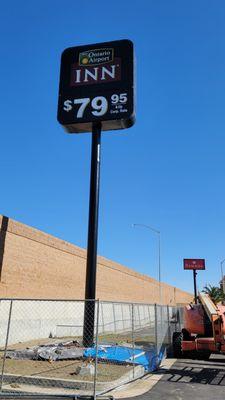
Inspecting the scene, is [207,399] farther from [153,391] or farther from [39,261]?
[39,261]

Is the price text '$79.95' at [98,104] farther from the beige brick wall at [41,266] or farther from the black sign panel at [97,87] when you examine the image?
the beige brick wall at [41,266]

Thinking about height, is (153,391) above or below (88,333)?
below

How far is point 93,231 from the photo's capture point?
57.3ft

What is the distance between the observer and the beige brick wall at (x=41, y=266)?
19.9m

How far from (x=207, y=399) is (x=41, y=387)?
3696 millimetres

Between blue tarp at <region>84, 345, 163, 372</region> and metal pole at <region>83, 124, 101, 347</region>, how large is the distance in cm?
102

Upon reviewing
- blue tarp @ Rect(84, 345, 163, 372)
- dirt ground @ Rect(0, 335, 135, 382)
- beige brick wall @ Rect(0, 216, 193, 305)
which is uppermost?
beige brick wall @ Rect(0, 216, 193, 305)

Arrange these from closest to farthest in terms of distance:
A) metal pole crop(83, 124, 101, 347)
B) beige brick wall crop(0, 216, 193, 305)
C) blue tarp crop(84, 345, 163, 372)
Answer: blue tarp crop(84, 345, 163, 372), metal pole crop(83, 124, 101, 347), beige brick wall crop(0, 216, 193, 305)

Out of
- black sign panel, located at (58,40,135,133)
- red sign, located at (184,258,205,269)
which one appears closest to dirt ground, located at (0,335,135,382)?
black sign panel, located at (58,40,135,133)

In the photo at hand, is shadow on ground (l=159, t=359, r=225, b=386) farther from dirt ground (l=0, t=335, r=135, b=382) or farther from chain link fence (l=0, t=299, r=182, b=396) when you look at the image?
dirt ground (l=0, t=335, r=135, b=382)

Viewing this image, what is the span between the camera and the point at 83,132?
64.3 feet

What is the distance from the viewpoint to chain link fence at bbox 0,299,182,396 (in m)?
10.0

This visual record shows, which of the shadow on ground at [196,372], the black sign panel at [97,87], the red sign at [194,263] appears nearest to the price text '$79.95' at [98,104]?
the black sign panel at [97,87]

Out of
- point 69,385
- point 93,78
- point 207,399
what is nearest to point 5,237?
→ point 93,78
